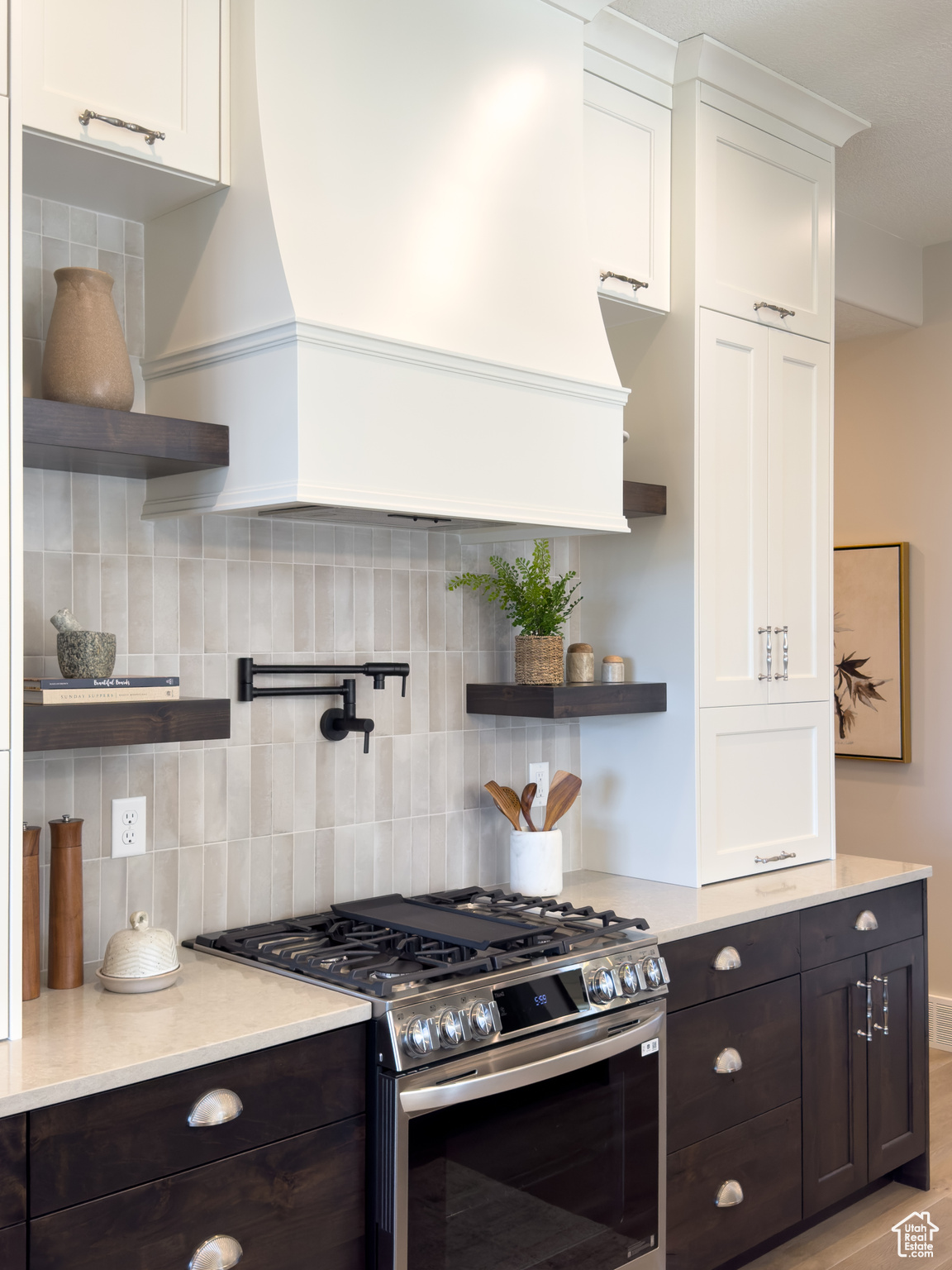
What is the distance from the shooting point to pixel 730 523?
290cm

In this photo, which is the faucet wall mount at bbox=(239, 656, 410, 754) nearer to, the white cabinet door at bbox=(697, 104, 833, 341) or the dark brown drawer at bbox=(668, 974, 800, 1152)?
the dark brown drawer at bbox=(668, 974, 800, 1152)

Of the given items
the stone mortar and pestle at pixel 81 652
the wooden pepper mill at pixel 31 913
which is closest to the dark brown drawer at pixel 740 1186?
the wooden pepper mill at pixel 31 913

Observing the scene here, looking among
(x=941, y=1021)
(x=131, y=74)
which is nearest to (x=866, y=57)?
(x=131, y=74)

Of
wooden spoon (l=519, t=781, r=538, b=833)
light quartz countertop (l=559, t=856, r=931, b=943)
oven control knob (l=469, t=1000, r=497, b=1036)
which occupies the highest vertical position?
wooden spoon (l=519, t=781, r=538, b=833)

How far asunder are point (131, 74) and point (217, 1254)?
72.9 inches

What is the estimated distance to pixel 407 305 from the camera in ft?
6.81

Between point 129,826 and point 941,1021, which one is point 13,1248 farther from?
point 941,1021

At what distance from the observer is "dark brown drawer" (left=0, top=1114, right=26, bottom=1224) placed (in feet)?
4.65

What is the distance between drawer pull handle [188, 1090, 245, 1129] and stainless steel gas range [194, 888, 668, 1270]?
0.85 feet

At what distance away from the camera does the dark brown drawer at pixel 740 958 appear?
2398 mm

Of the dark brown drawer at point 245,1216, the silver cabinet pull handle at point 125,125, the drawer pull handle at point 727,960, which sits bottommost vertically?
the dark brown drawer at point 245,1216

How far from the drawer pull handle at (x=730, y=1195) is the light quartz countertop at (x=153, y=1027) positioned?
3.80 feet

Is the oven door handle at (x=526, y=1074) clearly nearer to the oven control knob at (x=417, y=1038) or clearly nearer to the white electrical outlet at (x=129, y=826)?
the oven control knob at (x=417, y=1038)

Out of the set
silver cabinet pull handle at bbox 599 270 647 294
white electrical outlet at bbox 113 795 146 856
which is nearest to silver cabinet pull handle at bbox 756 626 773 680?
silver cabinet pull handle at bbox 599 270 647 294
